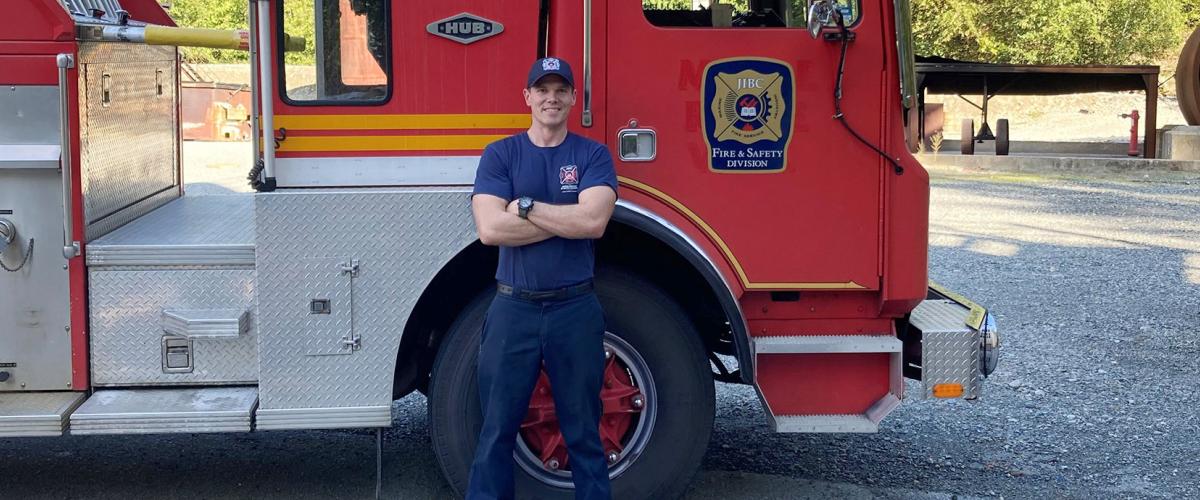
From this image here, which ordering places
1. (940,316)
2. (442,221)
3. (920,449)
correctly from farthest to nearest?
(920,449) → (940,316) → (442,221)

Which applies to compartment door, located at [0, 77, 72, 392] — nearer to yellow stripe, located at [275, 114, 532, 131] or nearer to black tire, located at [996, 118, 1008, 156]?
yellow stripe, located at [275, 114, 532, 131]

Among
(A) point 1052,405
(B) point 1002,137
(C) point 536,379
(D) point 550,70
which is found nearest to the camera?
(D) point 550,70

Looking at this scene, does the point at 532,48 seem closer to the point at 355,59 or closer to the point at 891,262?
the point at 355,59

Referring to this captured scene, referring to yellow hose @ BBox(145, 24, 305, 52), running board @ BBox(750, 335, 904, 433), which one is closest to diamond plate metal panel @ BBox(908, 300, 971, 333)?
running board @ BBox(750, 335, 904, 433)

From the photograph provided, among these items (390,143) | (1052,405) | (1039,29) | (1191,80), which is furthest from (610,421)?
(1039,29)

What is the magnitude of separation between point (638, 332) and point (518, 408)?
23.2 inches

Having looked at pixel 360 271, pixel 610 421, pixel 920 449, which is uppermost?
pixel 360 271

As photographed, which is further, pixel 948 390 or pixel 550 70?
pixel 948 390

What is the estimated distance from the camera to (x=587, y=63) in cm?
447

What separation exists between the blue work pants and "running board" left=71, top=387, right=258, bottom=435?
36.8 inches

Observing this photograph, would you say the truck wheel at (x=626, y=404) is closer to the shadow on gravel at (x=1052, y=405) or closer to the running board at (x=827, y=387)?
the running board at (x=827, y=387)

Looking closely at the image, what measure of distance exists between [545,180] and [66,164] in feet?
5.96

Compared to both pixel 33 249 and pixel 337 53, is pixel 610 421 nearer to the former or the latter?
pixel 337 53

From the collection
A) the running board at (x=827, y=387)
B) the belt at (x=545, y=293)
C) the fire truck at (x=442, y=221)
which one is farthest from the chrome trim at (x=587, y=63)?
the running board at (x=827, y=387)
